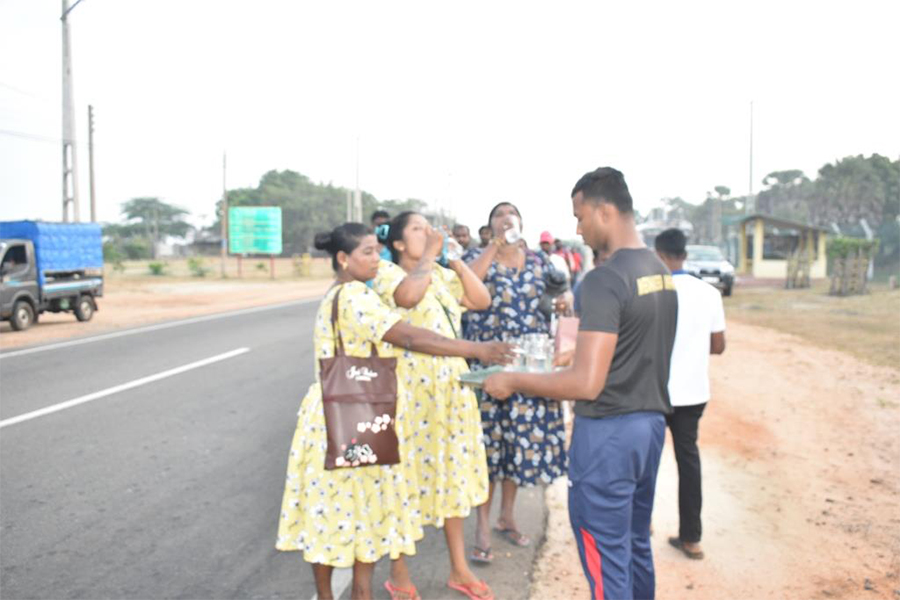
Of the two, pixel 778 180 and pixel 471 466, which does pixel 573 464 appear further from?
pixel 778 180

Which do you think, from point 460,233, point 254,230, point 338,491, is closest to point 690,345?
point 338,491

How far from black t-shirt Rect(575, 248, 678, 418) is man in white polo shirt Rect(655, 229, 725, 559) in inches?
57.8

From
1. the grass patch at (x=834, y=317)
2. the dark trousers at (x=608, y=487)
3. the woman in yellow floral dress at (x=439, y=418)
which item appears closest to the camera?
the dark trousers at (x=608, y=487)

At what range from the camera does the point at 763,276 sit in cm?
3547

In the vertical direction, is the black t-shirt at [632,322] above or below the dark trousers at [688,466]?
above

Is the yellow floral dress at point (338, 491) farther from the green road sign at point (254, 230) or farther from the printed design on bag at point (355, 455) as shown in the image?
the green road sign at point (254, 230)

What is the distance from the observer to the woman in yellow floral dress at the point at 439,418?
12.4ft

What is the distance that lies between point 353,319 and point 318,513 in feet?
2.85

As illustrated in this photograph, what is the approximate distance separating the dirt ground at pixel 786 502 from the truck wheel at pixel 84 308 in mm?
15021

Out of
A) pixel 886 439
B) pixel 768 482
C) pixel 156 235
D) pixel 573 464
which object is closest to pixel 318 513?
pixel 573 464

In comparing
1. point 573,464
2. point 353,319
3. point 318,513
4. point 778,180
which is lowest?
point 318,513

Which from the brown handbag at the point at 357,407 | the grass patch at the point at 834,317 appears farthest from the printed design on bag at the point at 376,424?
the grass patch at the point at 834,317

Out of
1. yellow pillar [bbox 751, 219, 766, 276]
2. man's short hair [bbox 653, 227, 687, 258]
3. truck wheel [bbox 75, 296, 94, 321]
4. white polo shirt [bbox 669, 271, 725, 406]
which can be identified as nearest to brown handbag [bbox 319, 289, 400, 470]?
white polo shirt [bbox 669, 271, 725, 406]

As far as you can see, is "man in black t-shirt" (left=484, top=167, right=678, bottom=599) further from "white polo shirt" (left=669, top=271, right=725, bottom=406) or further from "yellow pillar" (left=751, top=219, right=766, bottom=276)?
"yellow pillar" (left=751, top=219, right=766, bottom=276)
